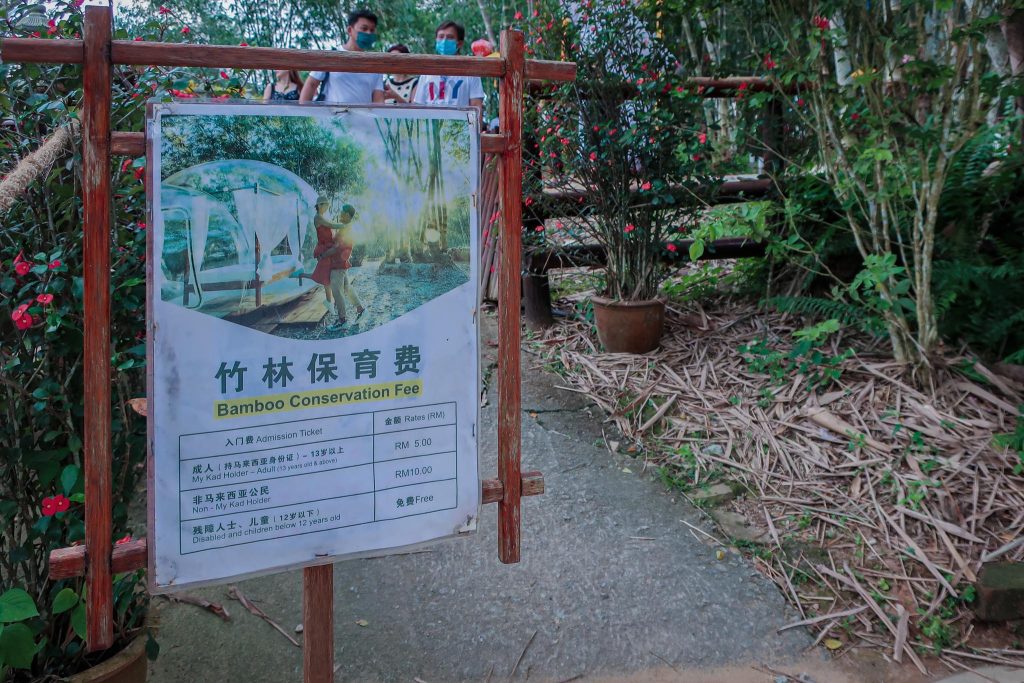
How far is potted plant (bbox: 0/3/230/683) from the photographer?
80.0 inches

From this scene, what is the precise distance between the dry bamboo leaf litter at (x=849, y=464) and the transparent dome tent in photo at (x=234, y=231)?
96.6 inches

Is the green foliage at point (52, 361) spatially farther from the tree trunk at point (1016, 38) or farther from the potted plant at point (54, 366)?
the tree trunk at point (1016, 38)

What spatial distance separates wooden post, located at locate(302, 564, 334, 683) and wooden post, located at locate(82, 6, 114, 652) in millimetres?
440

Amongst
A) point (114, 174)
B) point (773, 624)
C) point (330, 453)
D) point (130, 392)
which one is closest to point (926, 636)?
point (773, 624)

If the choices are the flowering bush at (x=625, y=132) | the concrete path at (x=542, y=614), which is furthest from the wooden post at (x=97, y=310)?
the flowering bush at (x=625, y=132)

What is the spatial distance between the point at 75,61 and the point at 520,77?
3.26ft

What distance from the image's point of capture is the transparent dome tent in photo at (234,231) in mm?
1610

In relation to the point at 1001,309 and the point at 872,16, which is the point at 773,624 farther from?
the point at 872,16

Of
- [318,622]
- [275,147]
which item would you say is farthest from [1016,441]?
[275,147]

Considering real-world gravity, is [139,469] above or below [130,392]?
below

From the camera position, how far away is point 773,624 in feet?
9.99

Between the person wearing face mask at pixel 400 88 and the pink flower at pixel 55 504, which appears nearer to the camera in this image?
the pink flower at pixel 55 504

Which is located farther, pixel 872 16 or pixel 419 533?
pixel 872 16

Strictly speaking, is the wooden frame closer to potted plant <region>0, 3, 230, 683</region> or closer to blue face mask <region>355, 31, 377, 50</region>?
potted plant <region>0, 3, 230, 683</region>
